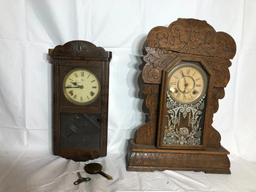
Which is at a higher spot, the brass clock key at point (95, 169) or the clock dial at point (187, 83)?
the clock dial at point (187, 83)

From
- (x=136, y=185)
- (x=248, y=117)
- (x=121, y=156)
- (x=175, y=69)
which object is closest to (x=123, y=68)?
(x=175, y=69)

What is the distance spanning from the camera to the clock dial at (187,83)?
1.05m

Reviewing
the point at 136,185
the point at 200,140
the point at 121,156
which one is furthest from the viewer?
the point at 121,156

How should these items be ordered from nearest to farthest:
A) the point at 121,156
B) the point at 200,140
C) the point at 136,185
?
the point at 136,185 → the point at 200,140 → the point at 121,156

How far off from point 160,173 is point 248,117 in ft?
1.68

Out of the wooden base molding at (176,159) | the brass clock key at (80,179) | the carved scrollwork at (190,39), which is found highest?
the carved scrollwork at (190,39)

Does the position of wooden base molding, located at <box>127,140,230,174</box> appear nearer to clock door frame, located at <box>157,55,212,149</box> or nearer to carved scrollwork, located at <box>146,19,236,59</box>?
clock door frame, located at <box>157,55,212,149</box>

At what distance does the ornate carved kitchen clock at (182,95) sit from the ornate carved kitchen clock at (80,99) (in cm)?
16

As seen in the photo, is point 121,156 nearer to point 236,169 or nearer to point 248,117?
point 236,169

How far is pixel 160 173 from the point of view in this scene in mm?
1059

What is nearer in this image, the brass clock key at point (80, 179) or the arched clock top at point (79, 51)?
the brass clock key at point (80, 179)

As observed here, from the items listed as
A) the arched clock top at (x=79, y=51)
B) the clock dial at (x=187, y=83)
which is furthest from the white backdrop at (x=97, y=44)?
the clock dial at (x=187, y=83)

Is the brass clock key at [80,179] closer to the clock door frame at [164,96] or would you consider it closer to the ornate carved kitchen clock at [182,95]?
the ornate carved kitchen clock at [182,95]

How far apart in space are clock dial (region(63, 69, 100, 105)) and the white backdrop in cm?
12
